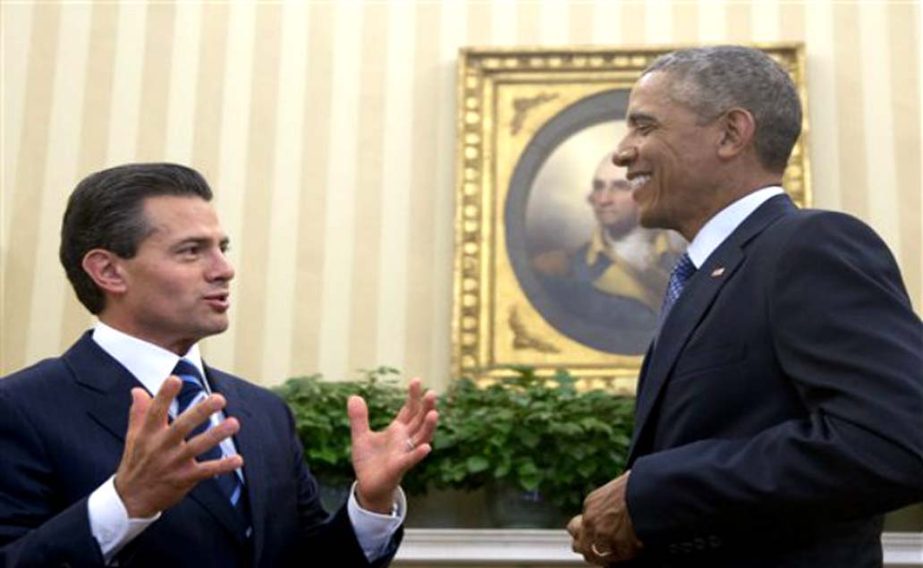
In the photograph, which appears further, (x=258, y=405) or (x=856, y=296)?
(x=258, y=405)

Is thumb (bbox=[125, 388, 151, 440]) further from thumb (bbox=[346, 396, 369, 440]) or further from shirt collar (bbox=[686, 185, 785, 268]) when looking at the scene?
shirt collar (bbox=[686, 185, 785, 268])

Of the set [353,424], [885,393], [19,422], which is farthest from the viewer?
[353,424]

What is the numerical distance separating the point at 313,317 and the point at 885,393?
293 centimetres

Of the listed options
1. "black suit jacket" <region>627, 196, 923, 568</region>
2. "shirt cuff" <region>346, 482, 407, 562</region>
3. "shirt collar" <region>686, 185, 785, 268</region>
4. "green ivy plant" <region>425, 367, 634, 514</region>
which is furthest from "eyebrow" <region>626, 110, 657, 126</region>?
"green ivy plant" <region>425, 367, 634, 514</region>

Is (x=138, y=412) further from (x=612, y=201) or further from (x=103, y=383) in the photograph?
(x=612, y=201)

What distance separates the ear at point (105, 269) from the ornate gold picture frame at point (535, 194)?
2.07 meters

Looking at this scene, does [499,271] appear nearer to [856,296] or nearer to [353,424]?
[353,424]

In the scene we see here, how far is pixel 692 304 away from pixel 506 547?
6.22ft

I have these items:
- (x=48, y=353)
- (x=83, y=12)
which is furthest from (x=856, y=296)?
(x=83, y=12)

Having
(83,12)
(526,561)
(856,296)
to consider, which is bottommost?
(526,561)

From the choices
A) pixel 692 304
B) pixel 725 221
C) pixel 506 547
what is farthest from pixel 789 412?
pixel 506 547

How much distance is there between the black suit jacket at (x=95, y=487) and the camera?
1728 millimetres

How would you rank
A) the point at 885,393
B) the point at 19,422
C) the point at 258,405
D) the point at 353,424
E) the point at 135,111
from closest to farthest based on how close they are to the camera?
1. the point at 885,393
2. the point at 19,422
3. the point at 353,424
4. the point at 258,405
5. the point at 135,111

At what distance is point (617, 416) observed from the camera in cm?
371
